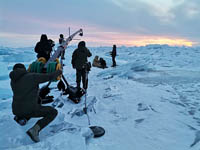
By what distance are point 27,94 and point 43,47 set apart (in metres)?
2.23

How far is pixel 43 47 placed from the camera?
4230 mm

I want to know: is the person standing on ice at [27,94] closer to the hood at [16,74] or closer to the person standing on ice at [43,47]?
the hood at [16,74]

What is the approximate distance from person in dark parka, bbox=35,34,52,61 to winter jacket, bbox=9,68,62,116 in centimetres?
202

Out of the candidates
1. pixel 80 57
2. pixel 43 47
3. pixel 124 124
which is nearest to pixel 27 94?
pixel 124 124

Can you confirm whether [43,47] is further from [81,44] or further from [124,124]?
[124,124]

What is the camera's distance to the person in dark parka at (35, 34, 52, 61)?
4.23 meters

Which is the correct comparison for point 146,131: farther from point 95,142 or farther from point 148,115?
point 95,142

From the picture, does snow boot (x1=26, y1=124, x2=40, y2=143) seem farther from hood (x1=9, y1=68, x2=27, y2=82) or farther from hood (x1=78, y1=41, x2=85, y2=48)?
hood (x1=78, y1=41, x2=85, y2=48)

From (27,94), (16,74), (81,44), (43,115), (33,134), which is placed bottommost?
(33,134)

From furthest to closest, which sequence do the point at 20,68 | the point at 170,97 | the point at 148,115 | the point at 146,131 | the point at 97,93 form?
the point at 97,93
the point at 170,97
the point at 148,115
the point at 146,131
the point at 20,68

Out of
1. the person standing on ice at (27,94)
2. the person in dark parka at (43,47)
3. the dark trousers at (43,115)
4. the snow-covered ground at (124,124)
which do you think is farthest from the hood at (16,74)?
the person in dark parka at (43,47)

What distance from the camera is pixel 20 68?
90.0 inches

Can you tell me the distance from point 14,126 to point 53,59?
164 cm

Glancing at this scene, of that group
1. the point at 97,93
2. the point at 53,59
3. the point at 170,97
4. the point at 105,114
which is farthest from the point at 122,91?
the point at 53,59
